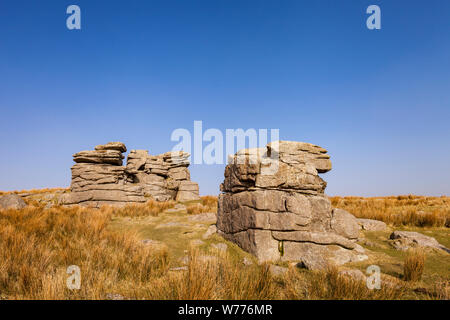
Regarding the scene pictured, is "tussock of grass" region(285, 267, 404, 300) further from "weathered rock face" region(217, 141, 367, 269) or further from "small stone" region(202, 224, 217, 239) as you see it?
"small stone" region(202, 224, 217, 239)

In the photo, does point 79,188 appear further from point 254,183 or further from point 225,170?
point 254,183

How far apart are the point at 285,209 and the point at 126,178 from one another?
18354mm

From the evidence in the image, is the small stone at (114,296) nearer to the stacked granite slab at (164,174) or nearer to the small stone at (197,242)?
the small stone at (197,242)

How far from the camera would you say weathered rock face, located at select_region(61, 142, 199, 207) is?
58.7 ft

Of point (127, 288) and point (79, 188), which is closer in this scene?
point (127, 288)

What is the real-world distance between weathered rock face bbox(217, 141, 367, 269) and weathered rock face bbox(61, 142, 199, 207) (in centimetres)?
1411

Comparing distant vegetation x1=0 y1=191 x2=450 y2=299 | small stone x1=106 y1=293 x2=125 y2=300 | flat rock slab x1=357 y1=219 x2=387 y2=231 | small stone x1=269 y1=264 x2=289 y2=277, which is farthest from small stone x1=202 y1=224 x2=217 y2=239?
flat rock slab x1=357 y1=219 x2=387 y2=231

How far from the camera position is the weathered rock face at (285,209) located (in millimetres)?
5738

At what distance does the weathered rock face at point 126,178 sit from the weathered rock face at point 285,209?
14.1 m

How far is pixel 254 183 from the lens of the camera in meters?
6.49

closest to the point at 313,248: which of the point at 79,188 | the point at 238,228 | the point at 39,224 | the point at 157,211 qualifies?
the point at 238,228

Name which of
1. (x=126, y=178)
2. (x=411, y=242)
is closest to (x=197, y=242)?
(x=411, y=242)
